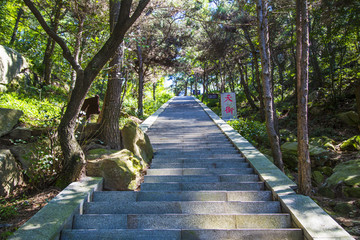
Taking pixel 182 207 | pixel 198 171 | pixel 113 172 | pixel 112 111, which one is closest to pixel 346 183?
pixel 198 171

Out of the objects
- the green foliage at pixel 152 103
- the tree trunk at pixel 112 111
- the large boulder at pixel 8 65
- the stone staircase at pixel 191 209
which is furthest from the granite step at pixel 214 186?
the green foliage at pixel 152 103

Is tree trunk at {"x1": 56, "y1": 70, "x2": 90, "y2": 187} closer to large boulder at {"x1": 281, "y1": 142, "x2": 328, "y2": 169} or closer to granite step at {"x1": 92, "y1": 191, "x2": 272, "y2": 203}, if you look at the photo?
granite step at {"x1": 92, "y1": 191, "x2": 272, "y2": 203}

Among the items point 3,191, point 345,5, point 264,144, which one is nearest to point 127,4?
point 3,191

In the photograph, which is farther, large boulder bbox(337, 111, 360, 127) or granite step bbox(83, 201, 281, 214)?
large boulder bbox(337, 111, 360, 127)

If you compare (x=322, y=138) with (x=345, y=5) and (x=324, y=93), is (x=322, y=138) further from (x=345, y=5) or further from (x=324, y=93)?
(x=345, y=5)

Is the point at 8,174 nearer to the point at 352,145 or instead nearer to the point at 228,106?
the point at 352,145

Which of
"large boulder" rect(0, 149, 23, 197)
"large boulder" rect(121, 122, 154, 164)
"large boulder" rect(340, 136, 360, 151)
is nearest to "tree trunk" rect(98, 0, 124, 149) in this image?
"large boulder" rect(121, 122, 154, 164)

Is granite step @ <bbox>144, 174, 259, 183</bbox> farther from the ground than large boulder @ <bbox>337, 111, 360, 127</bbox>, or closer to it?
closer to it

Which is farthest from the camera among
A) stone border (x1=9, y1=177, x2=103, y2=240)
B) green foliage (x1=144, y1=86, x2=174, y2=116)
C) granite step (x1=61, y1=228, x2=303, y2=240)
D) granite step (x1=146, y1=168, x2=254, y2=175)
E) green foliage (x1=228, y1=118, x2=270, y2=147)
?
green foliage (x1=144, y1=86, x2=174, y2=116)

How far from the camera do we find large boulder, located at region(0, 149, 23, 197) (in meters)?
3.98

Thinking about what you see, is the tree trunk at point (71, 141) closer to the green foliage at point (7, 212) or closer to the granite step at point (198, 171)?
the green foliage at point (7, 212)

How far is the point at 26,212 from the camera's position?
143 inches

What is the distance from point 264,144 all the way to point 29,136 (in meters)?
7.32

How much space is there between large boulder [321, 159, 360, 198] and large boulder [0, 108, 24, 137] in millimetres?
6455
